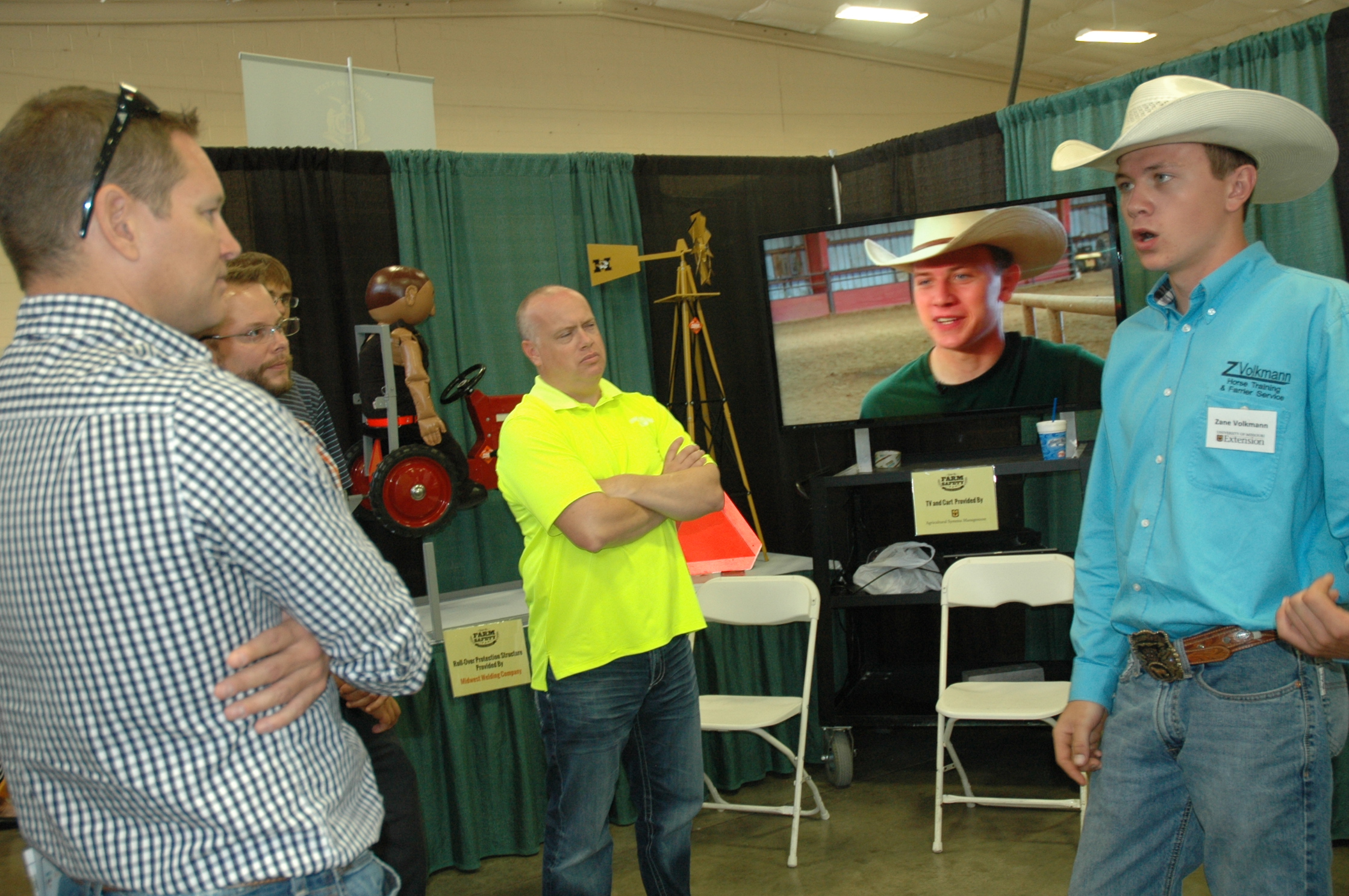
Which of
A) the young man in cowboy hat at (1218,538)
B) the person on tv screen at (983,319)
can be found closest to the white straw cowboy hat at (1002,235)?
the person on tv screen at (983,319)

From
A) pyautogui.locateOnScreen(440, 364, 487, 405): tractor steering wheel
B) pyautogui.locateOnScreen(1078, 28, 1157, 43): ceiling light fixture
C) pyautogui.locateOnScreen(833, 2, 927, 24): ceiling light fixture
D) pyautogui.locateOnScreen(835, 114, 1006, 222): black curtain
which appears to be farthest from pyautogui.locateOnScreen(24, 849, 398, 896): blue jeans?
pyautogui.locateOnScreen(1078, 28, 1157, 43): ceiling light fixture

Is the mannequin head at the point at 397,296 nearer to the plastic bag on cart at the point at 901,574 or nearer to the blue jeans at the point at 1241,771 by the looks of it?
the plastic bag on cart at the point at 901,574

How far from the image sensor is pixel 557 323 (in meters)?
2.52

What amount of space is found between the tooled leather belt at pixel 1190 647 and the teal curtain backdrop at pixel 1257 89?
7.73ft

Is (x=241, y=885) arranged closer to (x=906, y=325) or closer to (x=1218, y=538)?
(x=1218, y=538)

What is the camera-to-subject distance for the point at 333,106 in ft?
13.0

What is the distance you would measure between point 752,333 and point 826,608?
1438 mm

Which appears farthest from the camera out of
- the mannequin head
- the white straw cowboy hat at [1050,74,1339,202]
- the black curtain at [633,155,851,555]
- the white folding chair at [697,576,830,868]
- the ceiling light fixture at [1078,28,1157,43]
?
the ceiling light fixture at [1078,28,1157,43]

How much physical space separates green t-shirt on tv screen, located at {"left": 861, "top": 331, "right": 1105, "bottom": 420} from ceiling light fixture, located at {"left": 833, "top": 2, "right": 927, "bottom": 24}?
4.31m

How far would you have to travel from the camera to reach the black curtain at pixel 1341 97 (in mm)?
3150

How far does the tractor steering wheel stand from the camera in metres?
3.52

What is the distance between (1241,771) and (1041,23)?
309 inches

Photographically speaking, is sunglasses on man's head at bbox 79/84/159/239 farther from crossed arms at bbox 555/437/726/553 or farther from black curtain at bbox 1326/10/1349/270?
black curtain at bbox 1326/10/1349/270

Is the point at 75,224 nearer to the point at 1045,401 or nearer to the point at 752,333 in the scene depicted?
the point at 1045,401
